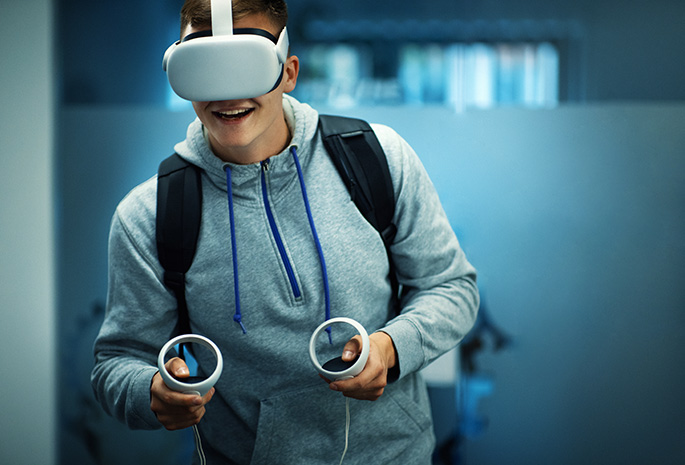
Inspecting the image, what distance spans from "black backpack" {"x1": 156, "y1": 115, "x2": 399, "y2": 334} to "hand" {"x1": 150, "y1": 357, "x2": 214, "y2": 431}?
0.17m

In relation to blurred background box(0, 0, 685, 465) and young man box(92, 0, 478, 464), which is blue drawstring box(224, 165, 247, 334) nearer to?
young man box(92, 0, 478, 464)

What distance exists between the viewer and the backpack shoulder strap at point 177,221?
95 centimetres

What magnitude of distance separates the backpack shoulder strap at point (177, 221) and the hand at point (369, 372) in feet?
1.03

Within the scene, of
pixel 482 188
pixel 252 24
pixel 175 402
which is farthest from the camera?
pixel 482 188

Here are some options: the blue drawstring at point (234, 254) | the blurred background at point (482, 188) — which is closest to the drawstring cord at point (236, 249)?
the blue drawstring at point (234, 254)

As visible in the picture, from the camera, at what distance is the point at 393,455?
1.01 metres

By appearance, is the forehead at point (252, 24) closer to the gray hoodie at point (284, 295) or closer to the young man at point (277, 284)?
the young man at point (277, 284)

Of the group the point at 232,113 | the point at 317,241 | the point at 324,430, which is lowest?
the point at 324,430

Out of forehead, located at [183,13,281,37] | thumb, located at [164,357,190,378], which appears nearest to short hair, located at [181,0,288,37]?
forehead, located at [183,13,281,37]

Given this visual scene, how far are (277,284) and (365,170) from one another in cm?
24

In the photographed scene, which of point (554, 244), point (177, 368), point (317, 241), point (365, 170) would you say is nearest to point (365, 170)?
point (365, 170)

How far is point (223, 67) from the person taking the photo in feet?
2.88

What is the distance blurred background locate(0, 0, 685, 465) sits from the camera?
202 centimetres

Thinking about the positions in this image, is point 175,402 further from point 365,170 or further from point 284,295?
point 365,170
